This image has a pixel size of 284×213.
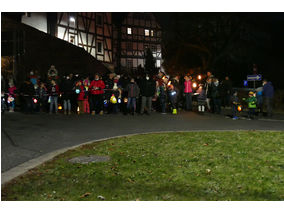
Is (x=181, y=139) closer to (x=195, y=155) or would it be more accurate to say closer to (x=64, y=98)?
(x=195, y=155)

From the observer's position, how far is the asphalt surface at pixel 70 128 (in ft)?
29.4

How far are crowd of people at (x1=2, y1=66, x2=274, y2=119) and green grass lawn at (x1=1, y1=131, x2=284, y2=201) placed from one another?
7.49 meters

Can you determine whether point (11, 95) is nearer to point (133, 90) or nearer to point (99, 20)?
point (133, 90)

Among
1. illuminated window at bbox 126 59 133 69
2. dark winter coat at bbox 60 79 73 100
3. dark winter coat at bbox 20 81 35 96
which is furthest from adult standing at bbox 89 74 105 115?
illuminated window at bbox 126 59 133 69

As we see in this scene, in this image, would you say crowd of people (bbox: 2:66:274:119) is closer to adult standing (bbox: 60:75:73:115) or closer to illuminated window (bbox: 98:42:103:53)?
adult standing (bbox: 60:75:73:115)

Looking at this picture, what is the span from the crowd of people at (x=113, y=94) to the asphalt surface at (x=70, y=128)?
963mm

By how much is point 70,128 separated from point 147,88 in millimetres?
5273

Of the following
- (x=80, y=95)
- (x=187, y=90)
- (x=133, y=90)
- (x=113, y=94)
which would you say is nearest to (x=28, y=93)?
(x=80, y=95)

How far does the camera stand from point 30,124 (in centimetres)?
1352

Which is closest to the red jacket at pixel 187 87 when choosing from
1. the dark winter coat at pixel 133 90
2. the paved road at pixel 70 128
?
the paved road at pixel 70 128

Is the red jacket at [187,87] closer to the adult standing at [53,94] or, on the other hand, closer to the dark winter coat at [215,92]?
the dark winter coat at [215,92]

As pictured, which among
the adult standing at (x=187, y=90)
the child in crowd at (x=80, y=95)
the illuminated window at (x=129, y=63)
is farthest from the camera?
the illuminated window at (x=129, y=63)

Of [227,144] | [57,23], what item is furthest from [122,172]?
[57,23]

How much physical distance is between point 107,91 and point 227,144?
917cm
